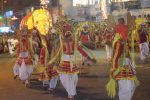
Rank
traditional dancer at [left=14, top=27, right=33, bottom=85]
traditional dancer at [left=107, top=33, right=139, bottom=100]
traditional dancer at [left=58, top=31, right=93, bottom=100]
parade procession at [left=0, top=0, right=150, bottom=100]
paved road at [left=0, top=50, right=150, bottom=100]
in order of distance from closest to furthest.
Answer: traditional dancer at [left=107, top=33, right=139, bottom=100], parade procession at [left=0, top=0, right=150, bottom=100], traditional dancer at [left=58, top=31, right=93, bottom=100], paved road at [left=0, top=50, right=150, bottom=100], traditional dancer at [left=14, top=27, right=33, bottom=85]

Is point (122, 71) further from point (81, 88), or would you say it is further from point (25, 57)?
point (25, 57)

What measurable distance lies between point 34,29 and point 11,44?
16931mm

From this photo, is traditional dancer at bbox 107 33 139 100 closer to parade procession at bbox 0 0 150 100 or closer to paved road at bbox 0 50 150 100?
parade procession at bbox 0 0 150 100

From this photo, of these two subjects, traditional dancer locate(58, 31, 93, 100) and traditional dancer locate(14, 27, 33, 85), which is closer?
traditional dancer locate(58, 31, 93, 100)

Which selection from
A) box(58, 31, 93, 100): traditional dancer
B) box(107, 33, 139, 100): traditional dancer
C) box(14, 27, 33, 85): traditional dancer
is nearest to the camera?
box(107, 33, 139, 100): traditional dancer

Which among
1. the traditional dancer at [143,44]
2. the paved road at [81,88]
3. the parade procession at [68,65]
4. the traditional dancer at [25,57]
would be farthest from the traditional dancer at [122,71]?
the traditional dancer at [143,44]

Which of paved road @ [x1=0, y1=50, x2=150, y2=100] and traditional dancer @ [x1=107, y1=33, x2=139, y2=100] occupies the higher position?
traditional dancer @ [x1=107, y1=33, x2=139, y2=100]

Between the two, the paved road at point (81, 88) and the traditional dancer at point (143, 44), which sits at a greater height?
the traditional dancer at point (143, 44)

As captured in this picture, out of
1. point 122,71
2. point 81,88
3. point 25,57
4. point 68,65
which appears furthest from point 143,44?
point 122,71

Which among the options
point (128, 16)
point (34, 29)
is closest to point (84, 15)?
point (34, 29)

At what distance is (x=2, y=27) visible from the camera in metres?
59.0

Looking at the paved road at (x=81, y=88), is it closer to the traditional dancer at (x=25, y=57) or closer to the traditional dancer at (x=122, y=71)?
the traditional dancer at (x=25, y=57)

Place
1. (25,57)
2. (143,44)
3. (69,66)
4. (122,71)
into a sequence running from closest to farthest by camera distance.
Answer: (122,71)
(69,66)
(25,57)
(143,44)

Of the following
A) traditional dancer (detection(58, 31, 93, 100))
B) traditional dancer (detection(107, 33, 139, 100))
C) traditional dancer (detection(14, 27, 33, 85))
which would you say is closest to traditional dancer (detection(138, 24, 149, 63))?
traditional dancer (detection(14, 27, 33, 85))
